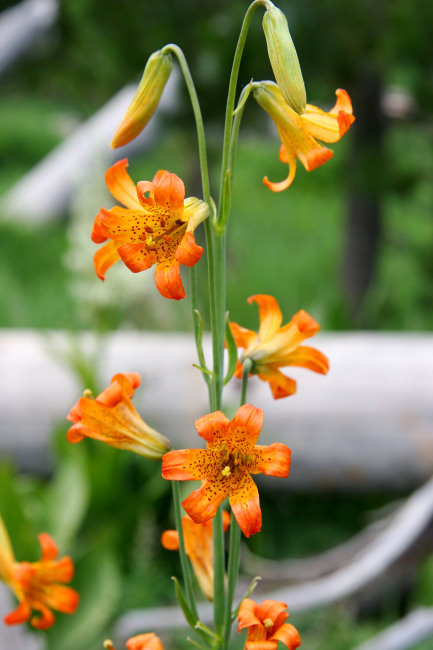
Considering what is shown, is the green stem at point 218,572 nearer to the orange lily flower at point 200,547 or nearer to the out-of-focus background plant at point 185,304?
the orange lily flower at point 200,547

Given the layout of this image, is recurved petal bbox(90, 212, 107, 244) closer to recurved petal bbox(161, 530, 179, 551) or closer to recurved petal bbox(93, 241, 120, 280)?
recurved petal bbox(93, 241, 120, 280)

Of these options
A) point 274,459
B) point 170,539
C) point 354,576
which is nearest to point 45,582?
point 170,539

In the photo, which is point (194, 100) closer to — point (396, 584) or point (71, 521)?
point (71, 521)

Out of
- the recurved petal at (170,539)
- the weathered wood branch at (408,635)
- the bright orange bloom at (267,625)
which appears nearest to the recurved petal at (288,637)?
the bright orange bloom at (267,625)

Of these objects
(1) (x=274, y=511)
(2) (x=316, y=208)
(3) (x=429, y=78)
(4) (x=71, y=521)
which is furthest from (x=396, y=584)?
(2) (x=316, y=208)

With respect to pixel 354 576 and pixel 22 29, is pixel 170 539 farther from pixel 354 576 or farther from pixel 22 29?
pixel 22 29
